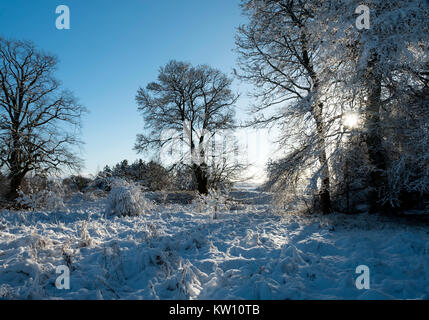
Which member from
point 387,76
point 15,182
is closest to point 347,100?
point 387,76

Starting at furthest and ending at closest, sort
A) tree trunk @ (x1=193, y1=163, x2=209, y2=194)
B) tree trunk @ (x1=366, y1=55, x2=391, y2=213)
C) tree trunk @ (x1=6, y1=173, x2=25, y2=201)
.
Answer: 1. tree trunk @ (x1=193, y1=163, x2=209, y2=194)
2. tree trunk @ (x1=6, y1=173, x2=25, y2=201)
3. tree trunk @ (x1=366, y1=55, x2=391, y2=213)

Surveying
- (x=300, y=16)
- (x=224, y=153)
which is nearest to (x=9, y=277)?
(x=300, y=16)

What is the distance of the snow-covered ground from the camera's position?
257 centimetres

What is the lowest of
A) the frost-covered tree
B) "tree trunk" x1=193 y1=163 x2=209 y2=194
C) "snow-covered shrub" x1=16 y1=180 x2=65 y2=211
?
"snow-covered shrub" x1=16 y1=180 x2=65 y2=211

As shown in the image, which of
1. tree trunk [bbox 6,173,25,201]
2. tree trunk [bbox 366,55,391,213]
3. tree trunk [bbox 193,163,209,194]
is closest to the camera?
tree trunk [bbox 366,55,391,213]

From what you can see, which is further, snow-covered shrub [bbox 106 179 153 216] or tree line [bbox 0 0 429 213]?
snow-covered shrub [bbox 106 179 153 216]

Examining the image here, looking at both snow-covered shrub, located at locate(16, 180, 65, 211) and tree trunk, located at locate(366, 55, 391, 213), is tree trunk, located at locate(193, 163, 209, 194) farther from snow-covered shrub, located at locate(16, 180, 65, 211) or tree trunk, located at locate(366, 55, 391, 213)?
tree trunk, located at locate(366, 55, 391, 213)

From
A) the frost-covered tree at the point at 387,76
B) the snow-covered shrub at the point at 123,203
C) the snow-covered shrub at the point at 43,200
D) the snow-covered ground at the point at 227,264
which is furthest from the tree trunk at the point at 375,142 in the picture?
the snow-covered shrub at the point at 43,200

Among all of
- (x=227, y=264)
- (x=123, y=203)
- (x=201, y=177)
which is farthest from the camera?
(x=201, y=177)

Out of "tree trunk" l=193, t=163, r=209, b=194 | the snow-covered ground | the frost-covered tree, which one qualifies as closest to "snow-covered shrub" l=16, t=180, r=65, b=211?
the snow-covered ground

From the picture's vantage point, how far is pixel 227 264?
3383 millimetres

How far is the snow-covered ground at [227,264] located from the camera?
101 inches

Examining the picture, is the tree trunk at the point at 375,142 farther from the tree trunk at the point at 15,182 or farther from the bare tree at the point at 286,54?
the tree trunk at the point at 15,182

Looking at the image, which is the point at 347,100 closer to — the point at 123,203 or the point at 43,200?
the point at 123,203
